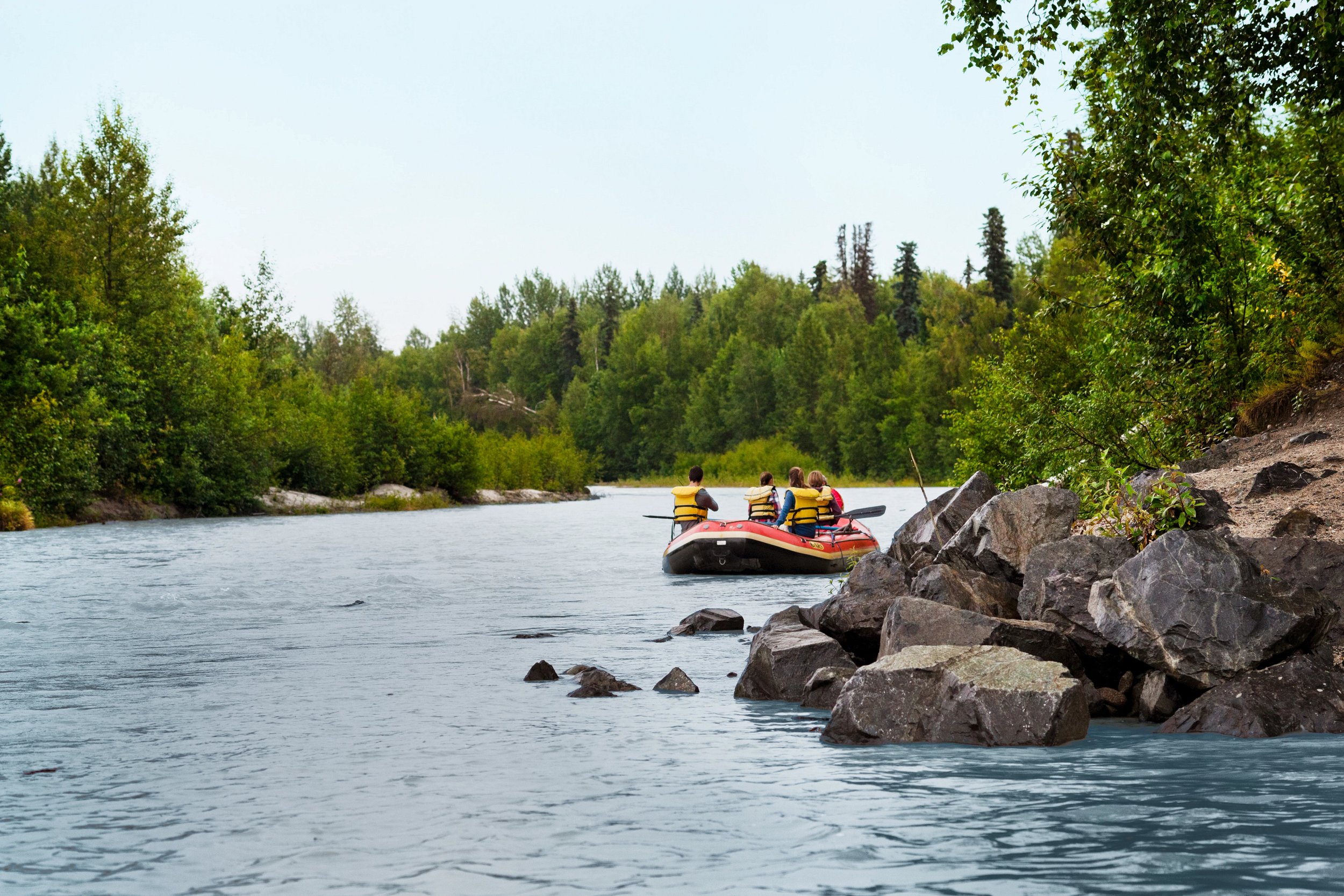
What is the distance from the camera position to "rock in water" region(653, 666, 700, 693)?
1084cm

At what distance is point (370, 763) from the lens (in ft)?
26.9

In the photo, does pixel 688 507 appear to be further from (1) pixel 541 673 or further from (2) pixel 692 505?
(1) pixel 541 673

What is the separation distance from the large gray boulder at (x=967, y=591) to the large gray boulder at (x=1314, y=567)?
2.13 m

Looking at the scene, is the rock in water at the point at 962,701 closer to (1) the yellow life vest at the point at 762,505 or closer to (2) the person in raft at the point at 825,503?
(2) the person in raft at the point at 825,503

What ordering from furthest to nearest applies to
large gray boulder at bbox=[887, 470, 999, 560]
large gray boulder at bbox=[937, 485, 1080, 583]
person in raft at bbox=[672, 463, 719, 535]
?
person in raft at bbox=[672, 463, 719, 535] < large gray boulder at bbox=[887, 470, 999, 560] < large gray boulder at bbox=[937, 485, 1080, 583]

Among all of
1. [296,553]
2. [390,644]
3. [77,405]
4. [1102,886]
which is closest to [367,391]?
[77,405]

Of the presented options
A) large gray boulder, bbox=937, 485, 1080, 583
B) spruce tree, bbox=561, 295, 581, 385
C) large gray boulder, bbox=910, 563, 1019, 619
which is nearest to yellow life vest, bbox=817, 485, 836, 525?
large gray boulder, bbox=937, 485, 1080, 583

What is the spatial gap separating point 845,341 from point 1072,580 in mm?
88004

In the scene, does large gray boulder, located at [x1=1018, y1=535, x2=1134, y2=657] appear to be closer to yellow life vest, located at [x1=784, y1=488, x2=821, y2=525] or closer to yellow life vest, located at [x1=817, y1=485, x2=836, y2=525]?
yellow life vest, located at [x1=784, y1=488, x2=821, y2=525]

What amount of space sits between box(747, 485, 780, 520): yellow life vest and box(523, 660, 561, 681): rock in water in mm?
13562

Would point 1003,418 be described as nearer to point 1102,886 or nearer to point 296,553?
point 296,553

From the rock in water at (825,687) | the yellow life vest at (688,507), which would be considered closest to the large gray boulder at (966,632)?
the rock in water at (825,687)

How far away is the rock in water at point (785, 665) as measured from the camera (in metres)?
10.5

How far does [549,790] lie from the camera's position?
7.53 metres
